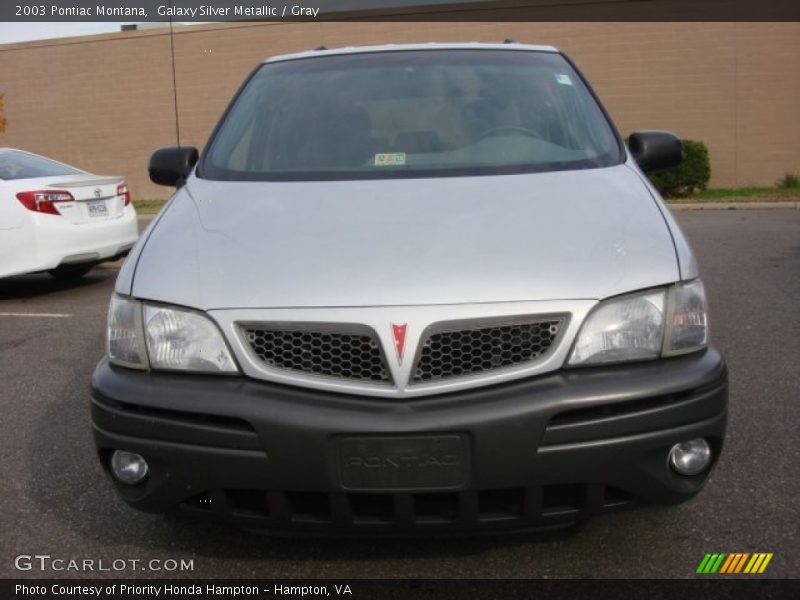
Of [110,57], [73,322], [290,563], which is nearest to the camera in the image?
[290,563]

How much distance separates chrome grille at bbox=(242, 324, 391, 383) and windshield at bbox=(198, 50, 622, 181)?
102cm

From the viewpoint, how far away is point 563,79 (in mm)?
4164

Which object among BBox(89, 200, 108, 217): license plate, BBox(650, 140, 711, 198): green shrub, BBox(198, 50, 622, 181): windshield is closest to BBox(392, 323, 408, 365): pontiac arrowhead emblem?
BBox(198, 50, 622, 181): windshield

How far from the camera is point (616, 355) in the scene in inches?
105

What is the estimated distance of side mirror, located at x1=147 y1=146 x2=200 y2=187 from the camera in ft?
13.8

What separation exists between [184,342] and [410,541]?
1.09 metres

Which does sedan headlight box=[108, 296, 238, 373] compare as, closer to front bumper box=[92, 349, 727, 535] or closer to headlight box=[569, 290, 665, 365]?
front bumper box=[92, 349, 727, 535]

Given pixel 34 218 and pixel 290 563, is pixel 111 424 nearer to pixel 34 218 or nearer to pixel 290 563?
pixel 290 563

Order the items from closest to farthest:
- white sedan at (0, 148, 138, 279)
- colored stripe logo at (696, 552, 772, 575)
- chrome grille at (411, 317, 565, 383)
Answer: chrome grille at (411, 317, 565, 383)
colored stripe logo at (696, 552, 772, 575)
white sedan at (0, 148, 138, 279)

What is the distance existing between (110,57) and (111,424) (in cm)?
2310

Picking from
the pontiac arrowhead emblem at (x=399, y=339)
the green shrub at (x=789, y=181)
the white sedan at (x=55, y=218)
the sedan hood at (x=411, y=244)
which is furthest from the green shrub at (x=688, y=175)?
the pontiac arrowhead emblem at (x=399, y=339)

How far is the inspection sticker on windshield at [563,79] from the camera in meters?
4.14

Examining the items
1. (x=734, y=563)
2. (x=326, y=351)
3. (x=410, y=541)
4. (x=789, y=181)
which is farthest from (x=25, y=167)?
(x=789, y=181)

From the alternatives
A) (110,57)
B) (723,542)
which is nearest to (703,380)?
(723,542)
